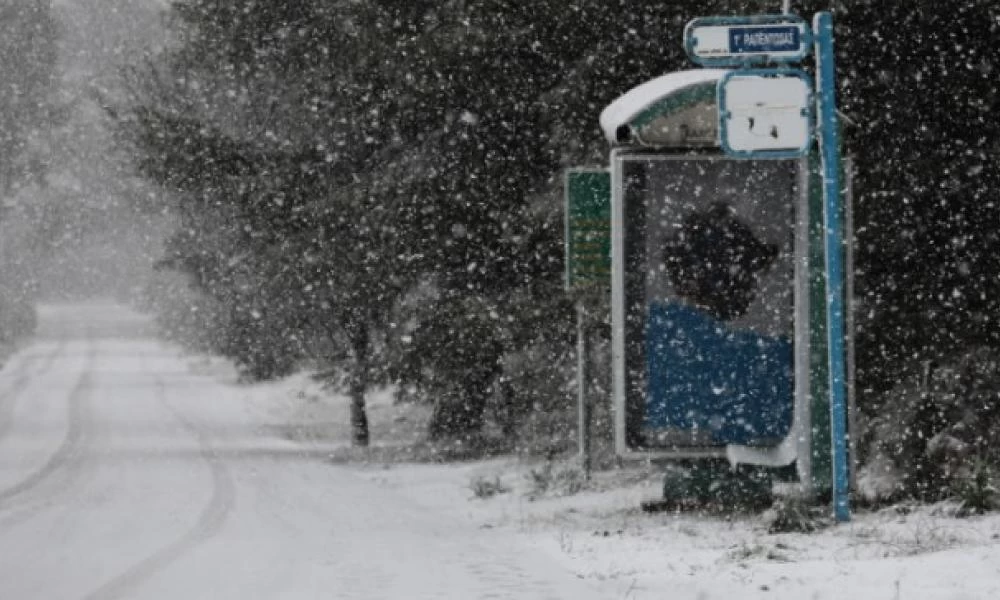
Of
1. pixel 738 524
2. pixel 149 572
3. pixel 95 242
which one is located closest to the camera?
pixel 149 572

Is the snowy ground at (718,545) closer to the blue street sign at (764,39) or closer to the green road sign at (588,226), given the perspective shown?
the green road sign at (588,226)

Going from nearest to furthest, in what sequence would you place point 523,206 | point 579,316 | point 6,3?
point 579,316 < point 523,206 < point 6,3

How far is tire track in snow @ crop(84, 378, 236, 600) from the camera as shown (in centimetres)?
870

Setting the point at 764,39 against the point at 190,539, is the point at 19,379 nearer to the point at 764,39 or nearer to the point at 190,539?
the point at 190,539

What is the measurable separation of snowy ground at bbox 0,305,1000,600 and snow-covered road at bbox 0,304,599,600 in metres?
0.03

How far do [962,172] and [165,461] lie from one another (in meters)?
10.2

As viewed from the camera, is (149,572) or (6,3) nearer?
(149,572)

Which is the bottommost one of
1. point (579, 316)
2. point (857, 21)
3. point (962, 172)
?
point (579, 316)

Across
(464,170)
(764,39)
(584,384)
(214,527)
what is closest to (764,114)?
(764,39)

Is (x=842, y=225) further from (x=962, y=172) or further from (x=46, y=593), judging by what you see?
(x=46, y=593)

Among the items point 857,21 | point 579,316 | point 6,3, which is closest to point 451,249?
point 579,316

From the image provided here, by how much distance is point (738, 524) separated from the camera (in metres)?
10.9

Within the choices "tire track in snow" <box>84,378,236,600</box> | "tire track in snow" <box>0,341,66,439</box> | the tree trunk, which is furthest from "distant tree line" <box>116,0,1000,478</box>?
"tire track in snow" <box>0,341,66,439</box>

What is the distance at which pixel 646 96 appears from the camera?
1109cm
